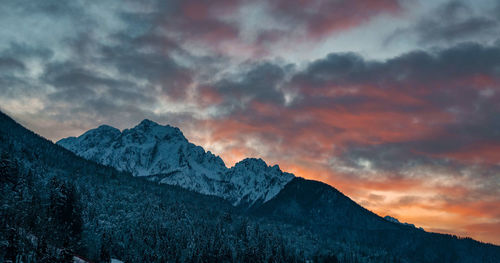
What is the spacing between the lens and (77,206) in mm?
171500

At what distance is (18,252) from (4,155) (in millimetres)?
55767

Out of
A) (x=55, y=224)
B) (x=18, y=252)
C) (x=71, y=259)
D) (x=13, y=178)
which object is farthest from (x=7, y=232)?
(x=13, y=178)

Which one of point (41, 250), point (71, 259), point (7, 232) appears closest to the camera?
point (71, 259)

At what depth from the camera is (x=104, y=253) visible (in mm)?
176000

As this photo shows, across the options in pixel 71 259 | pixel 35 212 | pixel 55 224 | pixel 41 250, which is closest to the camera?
pixel 71 259

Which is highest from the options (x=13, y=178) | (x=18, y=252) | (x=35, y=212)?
(x=13, y=178)

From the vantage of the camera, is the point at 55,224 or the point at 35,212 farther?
the point at 35,212

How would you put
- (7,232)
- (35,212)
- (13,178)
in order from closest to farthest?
(7,232)
(35,212)
(13,178)

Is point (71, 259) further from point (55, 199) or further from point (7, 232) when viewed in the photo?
point (55, 199)

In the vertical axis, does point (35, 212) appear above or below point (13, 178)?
below

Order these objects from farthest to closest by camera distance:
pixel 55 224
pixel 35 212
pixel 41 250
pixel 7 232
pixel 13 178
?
1. pixel 13 178
2. pixel 35 212
3. pixel 55 224
4. pixel 7 232
5. pixel 41 250

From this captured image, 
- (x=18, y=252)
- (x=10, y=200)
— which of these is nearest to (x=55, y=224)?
(x=10, y=200)

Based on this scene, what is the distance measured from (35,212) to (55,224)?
1791 centimetres

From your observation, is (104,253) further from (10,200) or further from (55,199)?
(10,200)
